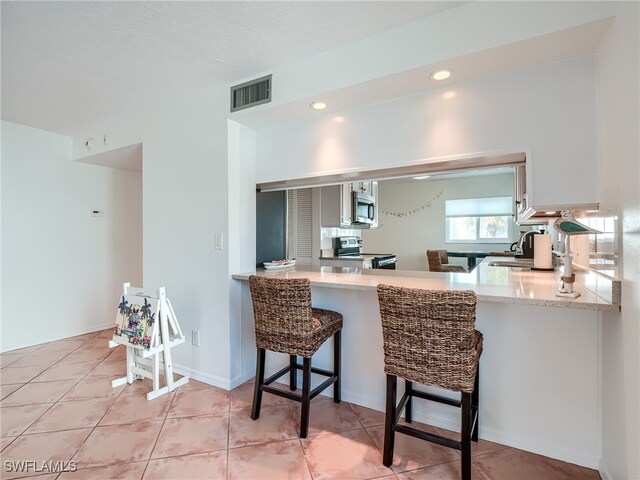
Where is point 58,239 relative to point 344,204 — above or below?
below

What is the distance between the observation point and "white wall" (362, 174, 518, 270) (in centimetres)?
567

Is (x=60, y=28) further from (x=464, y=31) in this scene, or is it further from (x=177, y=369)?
(x=177, y=369)

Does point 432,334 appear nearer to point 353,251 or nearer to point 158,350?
point 158,350

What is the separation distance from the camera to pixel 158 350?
7.63ft

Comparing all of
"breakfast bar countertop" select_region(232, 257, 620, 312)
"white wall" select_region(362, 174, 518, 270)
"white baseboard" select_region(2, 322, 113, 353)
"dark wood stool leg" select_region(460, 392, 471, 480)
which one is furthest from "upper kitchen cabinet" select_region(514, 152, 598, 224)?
"white baseboard" select_region(2, 322, 113, 353)

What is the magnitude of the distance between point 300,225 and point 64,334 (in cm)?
309

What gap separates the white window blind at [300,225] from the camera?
3.40 metres

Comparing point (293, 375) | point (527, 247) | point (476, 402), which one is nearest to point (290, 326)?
point (293, 375)

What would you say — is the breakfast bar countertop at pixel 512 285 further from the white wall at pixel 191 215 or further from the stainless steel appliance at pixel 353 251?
the stainless steel appliance at pixel 353 251

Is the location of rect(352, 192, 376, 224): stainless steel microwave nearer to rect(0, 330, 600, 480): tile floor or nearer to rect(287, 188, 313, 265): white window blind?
rect(287, 188, 313, 265): white window blind

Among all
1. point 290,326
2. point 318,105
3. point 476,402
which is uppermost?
point 318,105

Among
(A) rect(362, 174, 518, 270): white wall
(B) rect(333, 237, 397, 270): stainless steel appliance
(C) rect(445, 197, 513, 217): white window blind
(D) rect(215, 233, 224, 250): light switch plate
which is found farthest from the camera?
(A) rect(362, 174, 518, 270): white wall

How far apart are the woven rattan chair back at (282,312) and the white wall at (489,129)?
960mm
